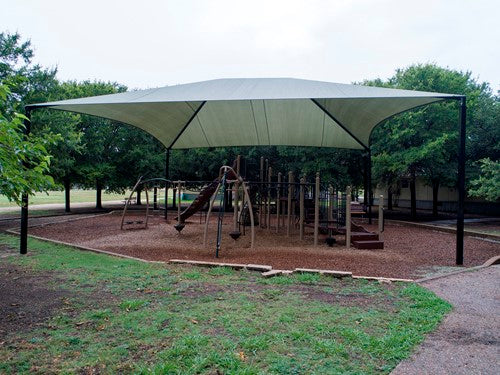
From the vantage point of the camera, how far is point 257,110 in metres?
13.3

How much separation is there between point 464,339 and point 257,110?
1061 cm

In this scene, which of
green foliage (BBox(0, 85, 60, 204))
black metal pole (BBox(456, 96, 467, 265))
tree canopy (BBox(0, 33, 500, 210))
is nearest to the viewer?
green foliage (BBox(0, 85, 60, 204))

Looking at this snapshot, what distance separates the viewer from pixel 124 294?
5070 millimetres

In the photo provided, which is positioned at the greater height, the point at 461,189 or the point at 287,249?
the point at 461,189

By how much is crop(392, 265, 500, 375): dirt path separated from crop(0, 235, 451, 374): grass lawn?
0.43 feet

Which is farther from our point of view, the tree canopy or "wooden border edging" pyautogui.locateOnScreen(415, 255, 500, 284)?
the tree canopy

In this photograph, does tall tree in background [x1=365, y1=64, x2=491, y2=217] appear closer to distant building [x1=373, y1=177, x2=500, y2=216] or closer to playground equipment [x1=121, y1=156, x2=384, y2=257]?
distant building [x1=373, y1=177, x2=500, y2=216]

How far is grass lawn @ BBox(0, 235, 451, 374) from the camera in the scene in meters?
3.09

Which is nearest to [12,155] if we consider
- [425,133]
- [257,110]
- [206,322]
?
[206,322]

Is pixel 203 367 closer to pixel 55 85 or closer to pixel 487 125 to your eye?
pixel 55 85

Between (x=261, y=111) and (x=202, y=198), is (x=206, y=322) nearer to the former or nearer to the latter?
(x=202, y=198)

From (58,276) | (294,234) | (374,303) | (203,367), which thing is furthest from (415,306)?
(294,234)

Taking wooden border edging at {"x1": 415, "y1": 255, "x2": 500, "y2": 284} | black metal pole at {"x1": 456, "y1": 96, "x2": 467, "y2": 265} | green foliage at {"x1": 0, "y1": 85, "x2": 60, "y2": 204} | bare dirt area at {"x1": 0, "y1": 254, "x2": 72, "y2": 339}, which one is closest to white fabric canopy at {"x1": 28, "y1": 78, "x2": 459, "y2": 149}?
black metal pole at {"x1": 456, "y1": 96, "x2": 467, "y2": 265}

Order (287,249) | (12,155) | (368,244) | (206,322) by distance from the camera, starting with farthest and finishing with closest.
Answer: (368,244) → (287,249) → (206,322) → (12,155)
